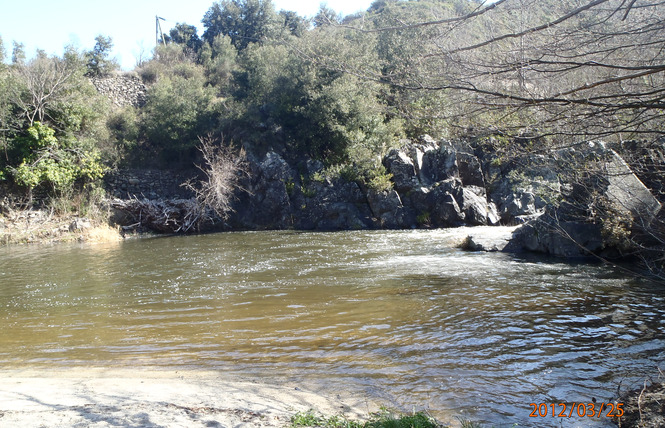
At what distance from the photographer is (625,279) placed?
10.2 metres

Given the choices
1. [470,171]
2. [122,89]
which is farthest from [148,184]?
[470,171]

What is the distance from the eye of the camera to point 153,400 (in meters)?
4.86

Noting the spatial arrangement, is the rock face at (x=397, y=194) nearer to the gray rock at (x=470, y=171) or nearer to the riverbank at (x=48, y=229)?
the gray rock at (x=470, y=171)

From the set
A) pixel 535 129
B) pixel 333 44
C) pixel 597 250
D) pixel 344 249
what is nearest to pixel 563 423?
pixel 535 129

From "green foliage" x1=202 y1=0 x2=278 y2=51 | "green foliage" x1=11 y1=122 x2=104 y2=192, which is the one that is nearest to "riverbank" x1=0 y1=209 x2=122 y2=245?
"green foliage" x1=11 y1=122 x2=104 y2=192

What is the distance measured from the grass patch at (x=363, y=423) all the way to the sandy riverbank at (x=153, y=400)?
166 mm

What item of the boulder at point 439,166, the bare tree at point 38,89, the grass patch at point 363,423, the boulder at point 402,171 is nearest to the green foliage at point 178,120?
the bare tree at point 38,89

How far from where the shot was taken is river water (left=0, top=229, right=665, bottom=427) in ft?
18.1

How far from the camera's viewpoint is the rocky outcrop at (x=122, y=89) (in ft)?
116

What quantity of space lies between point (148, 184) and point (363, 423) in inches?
1044

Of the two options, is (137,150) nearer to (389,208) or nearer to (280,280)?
(389,208)

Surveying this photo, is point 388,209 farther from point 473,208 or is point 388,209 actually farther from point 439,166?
point 473,208

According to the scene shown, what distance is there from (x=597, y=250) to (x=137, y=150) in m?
25.7

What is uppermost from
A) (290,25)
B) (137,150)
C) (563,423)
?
(290,25)
